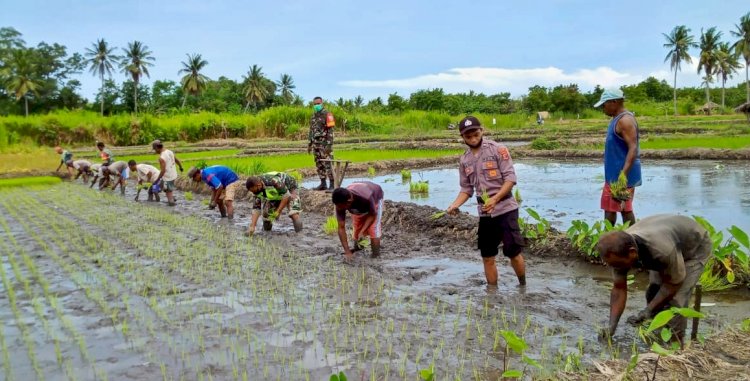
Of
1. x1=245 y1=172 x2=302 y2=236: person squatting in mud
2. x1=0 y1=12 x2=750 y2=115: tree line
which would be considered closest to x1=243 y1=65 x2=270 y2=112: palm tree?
x1=0 y1=12 x2=750 y2=115: tree line

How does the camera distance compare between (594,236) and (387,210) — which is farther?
(387,210)

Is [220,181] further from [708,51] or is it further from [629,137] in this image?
[708,51]

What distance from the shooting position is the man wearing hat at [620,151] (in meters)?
4.70

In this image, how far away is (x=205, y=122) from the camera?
3284cm

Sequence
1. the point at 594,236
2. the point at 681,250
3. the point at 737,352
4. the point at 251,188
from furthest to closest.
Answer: the point at 251,188 < the point at 594,236 < the point at 681,250 < the point at 737,352

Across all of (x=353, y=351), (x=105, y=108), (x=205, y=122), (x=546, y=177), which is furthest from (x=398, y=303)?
(x=105, y=108)

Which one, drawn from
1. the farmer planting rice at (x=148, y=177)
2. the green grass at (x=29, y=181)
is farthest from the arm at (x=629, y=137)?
the green grass at (x=29, y=181)

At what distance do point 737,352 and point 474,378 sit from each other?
142 centimetres

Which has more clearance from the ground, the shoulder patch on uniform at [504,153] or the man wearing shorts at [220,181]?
the shoulder patch on uniform at [504,153]

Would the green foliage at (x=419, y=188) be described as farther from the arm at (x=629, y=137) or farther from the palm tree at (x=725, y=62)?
the palm tree at (x=725, y=62)

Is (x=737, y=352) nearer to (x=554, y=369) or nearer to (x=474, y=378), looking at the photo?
(x=554, y=369)

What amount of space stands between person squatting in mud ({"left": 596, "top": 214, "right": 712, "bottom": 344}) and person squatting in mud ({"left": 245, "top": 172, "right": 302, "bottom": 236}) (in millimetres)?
4919

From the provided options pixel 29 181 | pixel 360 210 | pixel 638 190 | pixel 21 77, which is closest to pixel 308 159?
pixel 29 181

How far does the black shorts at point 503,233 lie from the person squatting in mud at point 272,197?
11.7 ft
